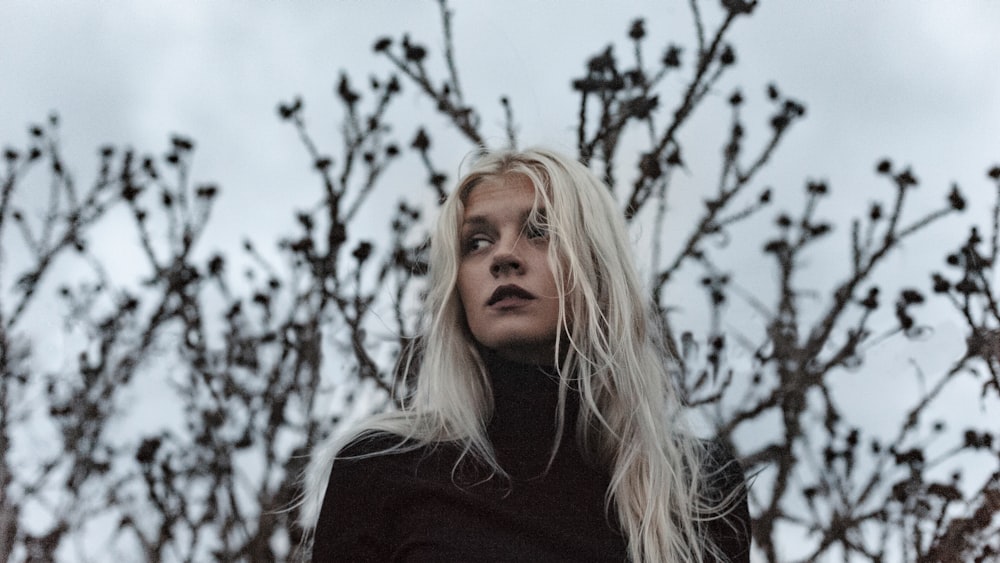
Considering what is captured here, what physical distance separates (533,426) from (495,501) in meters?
0.21

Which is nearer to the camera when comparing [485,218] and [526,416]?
[526,416]

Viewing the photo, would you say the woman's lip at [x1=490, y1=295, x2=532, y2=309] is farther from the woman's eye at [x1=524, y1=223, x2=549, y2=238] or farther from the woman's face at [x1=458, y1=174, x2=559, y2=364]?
the woman's eye at [x1=524, y1=223, x2=549, y2=238]

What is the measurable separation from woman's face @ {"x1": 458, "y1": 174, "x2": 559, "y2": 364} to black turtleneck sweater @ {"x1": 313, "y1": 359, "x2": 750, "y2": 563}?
0.09 m

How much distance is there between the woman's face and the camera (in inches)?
76.9

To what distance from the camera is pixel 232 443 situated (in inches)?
143

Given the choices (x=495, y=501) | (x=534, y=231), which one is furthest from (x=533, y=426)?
(x=534, y=231)

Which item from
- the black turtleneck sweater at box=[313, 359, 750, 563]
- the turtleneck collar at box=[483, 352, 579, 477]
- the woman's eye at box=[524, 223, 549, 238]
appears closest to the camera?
the black turtleneck sweater at box=[313, 359, 750, 563]

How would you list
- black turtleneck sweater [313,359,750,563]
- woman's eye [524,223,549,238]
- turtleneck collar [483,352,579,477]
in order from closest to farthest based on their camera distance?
black turtleneck sweater [313,359,750,563]
turtleneck collar [483,352,579,477]
woman's eye [524,223,549,238]

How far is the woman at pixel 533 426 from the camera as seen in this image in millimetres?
1818

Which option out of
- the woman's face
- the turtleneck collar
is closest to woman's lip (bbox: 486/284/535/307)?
the woman's face

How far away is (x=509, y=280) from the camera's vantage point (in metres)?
1.98

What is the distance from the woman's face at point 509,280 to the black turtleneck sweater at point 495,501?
9cm

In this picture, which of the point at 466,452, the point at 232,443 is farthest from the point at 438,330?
the point at 232,443

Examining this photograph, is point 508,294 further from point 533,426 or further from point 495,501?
point 495,501
